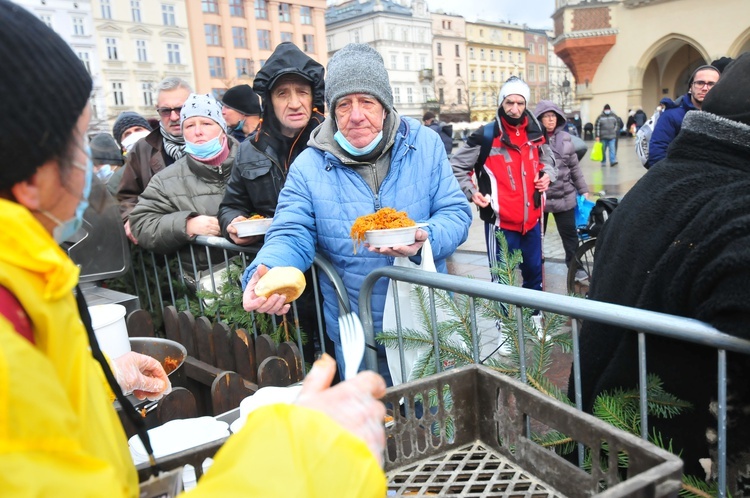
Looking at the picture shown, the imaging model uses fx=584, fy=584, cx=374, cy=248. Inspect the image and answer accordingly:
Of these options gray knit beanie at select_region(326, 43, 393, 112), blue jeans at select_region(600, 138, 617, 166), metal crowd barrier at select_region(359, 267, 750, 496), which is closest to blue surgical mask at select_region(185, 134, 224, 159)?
gray knit beanie at select_region(326, 43, 393, 112)

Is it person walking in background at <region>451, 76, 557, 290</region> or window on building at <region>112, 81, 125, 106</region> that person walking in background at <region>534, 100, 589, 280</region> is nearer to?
person walking in background at <region>451, 76, 557, 290</region>

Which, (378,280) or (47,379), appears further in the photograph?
(378,280)

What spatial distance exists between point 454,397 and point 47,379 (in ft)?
3.31

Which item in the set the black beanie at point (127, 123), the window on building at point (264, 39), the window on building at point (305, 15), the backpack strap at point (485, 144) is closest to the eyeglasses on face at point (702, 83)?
the backpack strap at point (485, 144)

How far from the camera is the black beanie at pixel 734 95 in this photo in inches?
63.7

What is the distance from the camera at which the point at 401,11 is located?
85.4 meters

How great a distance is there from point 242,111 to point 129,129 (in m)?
1.67

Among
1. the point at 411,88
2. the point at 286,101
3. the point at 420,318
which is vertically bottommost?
the point at 420,318

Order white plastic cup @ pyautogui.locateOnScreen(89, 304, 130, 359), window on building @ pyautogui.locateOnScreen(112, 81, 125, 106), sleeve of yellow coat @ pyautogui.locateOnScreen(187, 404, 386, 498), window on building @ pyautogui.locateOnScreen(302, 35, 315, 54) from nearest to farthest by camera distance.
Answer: sleeve of yellow coat @ pyautogui.locateOnScreen(187, 404, 386, 498), white plastic cup @ pyautogui.locateOnScreen(89, 304, 130, 359), window on building @ pyautogui.locateOnScreen(112, 81, 125, 106), window on building @ pyautogui.locateOnScreen(302, 35, 315, 54)

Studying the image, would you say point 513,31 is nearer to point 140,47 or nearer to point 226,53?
point 226,53

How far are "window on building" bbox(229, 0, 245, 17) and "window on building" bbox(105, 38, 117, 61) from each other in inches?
524

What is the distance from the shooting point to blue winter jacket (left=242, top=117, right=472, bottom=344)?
2.75 m

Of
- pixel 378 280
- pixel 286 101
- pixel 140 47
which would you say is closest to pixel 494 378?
pixel 378 280

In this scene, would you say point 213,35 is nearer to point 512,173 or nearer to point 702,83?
point 702,83
